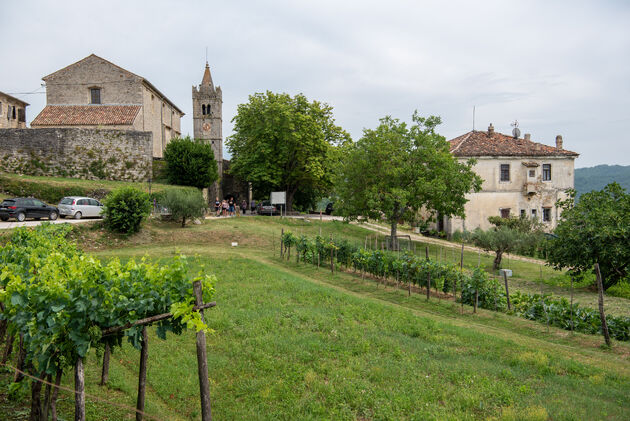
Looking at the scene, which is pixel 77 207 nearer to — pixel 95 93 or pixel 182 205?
pixel 182 205

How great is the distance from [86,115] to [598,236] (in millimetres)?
41592

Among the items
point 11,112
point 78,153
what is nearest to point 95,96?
point 78,153

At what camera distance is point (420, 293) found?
16188 millimetres

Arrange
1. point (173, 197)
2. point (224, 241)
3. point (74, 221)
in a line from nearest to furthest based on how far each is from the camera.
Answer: point (74, 221) → point (224, 241) → point (173, 197)

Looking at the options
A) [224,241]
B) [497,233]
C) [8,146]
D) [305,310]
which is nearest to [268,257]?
[224,241]

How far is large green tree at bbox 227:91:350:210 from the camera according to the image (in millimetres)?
40219

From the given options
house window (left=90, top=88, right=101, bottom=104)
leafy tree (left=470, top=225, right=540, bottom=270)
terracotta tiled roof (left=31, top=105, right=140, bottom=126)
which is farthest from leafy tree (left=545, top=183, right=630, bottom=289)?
house window (left=90, top=88, right=101, bottom=104)

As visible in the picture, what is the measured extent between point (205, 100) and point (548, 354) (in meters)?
50.6

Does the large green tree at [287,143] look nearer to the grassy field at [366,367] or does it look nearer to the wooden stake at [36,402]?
the grassy field at [366,367]

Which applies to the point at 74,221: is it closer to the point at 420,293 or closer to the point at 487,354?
the point at 420,293

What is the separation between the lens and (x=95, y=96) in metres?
40.9

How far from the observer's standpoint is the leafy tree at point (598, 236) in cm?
1731

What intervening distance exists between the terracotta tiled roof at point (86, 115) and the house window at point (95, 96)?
34.4 inches

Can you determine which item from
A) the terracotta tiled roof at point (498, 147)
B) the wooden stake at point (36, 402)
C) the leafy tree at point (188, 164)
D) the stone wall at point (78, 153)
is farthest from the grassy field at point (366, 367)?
the stone wall at point (78, 153)
